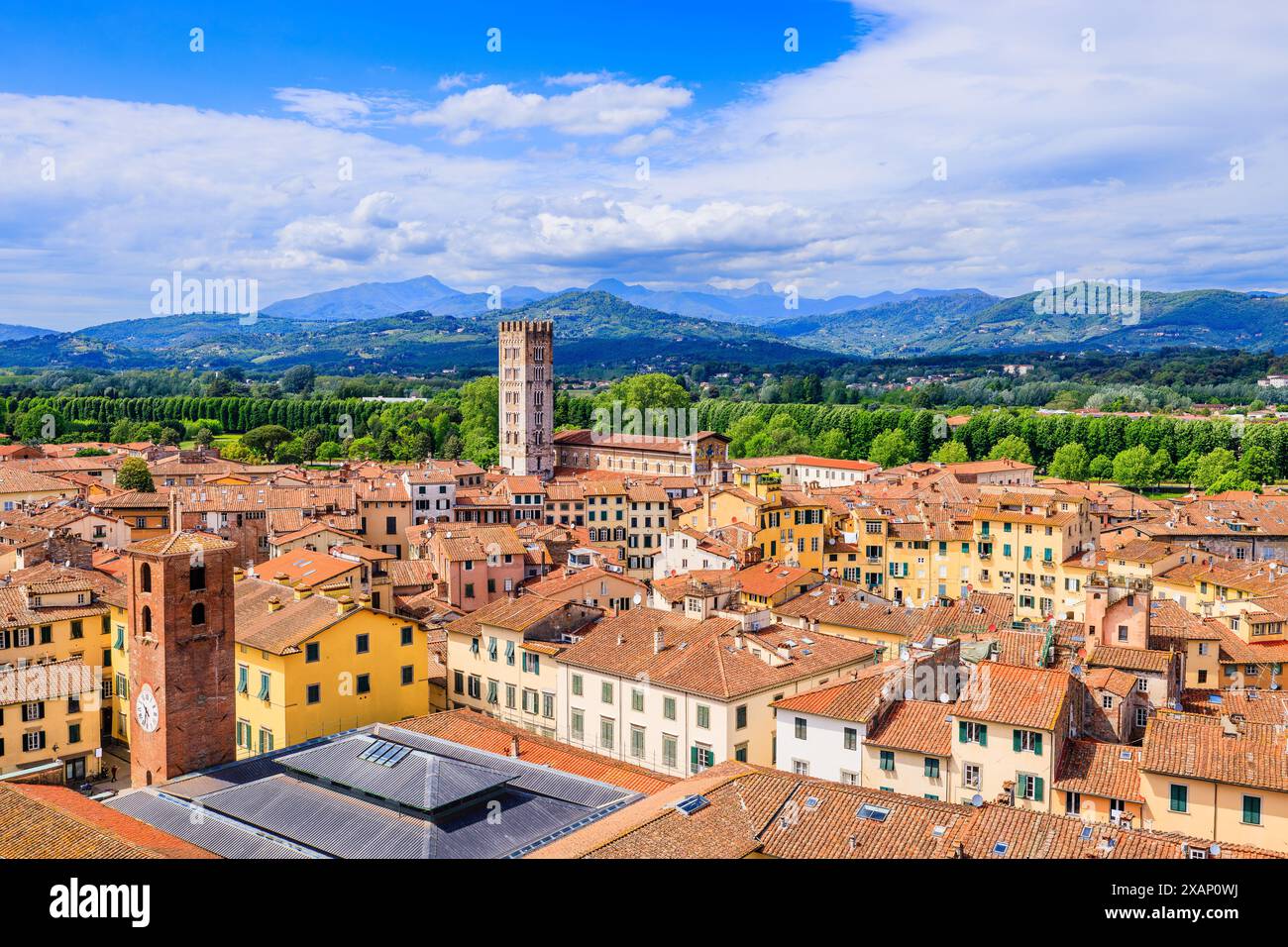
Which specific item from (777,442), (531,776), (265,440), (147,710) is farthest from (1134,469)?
(147,710)

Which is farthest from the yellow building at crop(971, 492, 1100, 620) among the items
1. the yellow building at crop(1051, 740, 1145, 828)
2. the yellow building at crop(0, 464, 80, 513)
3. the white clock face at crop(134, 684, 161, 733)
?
the yellow building at crop(0, 464, 80, 513)

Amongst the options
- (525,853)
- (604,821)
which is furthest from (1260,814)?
(525,853)

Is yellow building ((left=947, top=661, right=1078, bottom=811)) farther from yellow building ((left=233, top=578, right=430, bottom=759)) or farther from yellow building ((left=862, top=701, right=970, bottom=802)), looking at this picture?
yellow building ((left=233, top=578, right=430, bottom=759))

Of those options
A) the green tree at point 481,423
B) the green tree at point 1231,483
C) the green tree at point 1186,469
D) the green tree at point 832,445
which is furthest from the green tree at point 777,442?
the green tree at point 1231,483

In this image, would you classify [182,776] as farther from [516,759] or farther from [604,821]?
[604,821]

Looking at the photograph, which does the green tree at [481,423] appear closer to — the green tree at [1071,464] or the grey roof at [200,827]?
the green tree at [1071,464]
